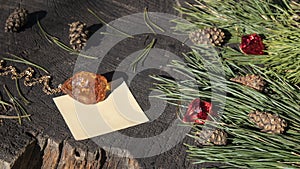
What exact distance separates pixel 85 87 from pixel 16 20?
0.27 metres

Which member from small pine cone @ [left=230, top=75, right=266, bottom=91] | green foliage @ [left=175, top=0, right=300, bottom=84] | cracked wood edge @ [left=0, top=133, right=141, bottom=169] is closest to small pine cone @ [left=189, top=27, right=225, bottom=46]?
green foliage @ [left=175, top=0, right=300, bottom=84]

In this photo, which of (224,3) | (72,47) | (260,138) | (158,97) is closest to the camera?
(260,138)

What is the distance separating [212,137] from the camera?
1.06m

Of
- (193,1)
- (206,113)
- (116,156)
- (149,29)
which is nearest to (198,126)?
(206,113)

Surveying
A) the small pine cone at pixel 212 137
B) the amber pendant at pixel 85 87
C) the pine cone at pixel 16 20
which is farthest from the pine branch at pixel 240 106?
the pine cone at pixel 16 20

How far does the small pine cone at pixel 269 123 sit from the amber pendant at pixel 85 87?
1.08ft

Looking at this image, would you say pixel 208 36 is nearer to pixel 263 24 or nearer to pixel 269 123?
pixel 263 24

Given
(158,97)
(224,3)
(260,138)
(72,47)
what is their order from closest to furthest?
(260,138) → (158,97) → (72,47) → (224,3)

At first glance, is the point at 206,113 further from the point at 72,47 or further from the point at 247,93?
the point at 72,47

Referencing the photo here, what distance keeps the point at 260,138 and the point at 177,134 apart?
163 millimetres

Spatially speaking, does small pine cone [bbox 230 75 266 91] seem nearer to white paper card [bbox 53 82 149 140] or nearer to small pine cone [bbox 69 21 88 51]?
white paper card [bbox 53 82 149 140]

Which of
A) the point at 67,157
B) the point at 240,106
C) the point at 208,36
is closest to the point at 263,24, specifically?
the point at 208,36

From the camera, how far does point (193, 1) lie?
4.73 feet

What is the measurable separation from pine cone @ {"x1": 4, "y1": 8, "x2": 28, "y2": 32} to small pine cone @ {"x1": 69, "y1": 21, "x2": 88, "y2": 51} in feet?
0.39
